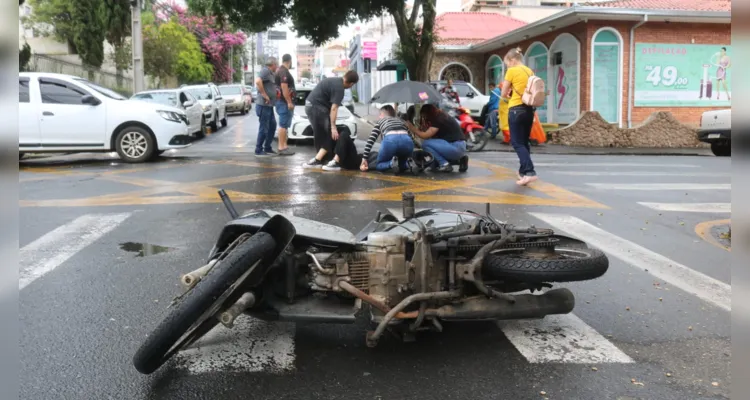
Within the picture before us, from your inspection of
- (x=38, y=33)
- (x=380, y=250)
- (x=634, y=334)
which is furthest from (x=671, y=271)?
(x=38, y=33)

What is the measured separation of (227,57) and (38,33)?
919 inches

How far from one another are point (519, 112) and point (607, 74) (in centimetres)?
1287

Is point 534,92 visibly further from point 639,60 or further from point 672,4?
point 672,4

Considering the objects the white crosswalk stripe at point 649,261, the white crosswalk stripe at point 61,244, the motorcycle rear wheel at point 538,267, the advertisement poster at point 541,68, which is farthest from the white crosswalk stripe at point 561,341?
the advertisement poster at point 541,68

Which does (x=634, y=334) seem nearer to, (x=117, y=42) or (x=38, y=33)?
(x=117, y=42)

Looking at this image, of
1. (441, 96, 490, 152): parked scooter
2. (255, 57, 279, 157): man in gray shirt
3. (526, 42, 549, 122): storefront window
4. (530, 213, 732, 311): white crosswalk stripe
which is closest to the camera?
(530, 213, 732, 311): white crosswalk stripe

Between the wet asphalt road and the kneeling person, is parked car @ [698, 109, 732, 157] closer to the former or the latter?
the wet asphalt road

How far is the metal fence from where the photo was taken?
1030 inches

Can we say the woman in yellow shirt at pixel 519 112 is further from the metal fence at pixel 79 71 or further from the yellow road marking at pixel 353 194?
the metal fence at pixel 79 71

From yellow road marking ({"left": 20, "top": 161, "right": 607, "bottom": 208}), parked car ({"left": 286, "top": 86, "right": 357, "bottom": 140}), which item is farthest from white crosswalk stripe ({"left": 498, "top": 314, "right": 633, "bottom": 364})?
parked car ({"left": 286, "top": 86, "right": 357, "bottom": 140})

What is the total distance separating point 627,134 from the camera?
18469mm

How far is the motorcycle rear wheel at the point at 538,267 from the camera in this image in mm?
3588

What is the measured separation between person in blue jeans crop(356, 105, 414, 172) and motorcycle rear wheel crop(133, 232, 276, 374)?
24.7ft

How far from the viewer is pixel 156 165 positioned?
1227 cm
